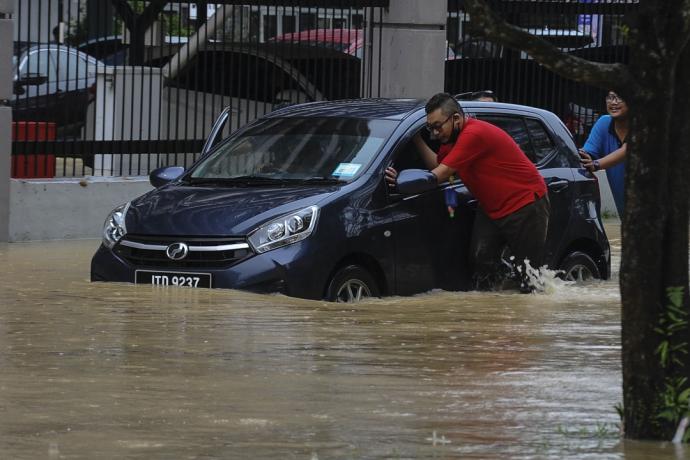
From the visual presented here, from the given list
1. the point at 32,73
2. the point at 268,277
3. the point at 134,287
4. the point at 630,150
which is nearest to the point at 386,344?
the point at 268,277

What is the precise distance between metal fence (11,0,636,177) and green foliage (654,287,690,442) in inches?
371

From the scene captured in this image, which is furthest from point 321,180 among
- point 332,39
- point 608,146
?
point 332,39

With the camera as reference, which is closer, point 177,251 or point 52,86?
point 177,251

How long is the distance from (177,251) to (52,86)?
18.0 ft

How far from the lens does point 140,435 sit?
6.11m

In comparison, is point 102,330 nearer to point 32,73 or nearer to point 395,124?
point 395,124

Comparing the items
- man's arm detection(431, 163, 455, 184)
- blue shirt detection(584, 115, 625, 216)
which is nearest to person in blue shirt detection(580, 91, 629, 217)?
blue shirt detection(584, 115, 625, 216)

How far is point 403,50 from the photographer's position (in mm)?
17234

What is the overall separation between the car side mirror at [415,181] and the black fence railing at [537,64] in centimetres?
801

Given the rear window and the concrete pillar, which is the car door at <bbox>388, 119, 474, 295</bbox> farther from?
the concrete pillar

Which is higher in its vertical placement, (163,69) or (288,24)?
(288,24)

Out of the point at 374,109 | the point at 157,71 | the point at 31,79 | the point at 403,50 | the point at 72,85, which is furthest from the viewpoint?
the point at 403,50

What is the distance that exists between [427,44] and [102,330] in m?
9.35

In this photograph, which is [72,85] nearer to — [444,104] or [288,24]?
[288,24]
